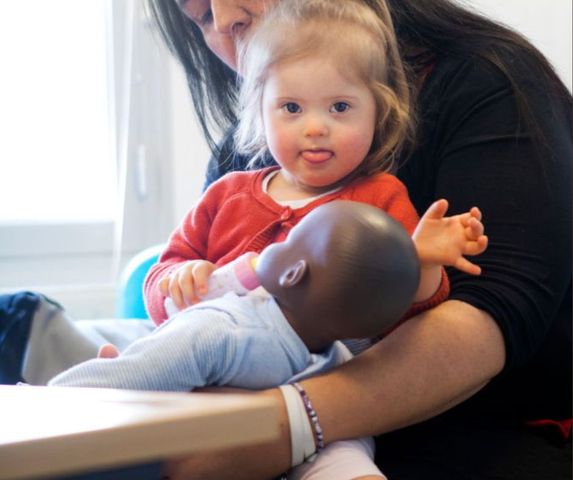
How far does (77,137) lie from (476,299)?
5.89ft

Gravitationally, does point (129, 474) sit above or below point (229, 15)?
below

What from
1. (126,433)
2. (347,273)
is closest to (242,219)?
(347,273)

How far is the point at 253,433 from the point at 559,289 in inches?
27.1

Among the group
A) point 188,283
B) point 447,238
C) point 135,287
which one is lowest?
point 135,287

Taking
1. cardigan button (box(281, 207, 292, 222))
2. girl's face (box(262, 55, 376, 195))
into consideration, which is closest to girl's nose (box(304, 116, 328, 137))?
girl's face (box(262, 55, 376, 195))

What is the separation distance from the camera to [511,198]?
104 centimetres

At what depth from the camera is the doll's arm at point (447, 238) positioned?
2.98ft

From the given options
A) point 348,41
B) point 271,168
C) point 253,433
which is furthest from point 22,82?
point 253,433

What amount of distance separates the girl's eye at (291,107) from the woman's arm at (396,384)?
0.99 feet

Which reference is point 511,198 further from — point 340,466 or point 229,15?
point 229,15

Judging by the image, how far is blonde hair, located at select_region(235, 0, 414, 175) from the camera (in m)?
1.06

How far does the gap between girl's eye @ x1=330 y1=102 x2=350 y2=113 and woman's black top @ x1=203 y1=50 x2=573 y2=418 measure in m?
0.14

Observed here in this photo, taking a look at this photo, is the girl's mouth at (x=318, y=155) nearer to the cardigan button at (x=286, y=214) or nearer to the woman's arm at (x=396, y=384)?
the cardigan button at (x=286, y=214)

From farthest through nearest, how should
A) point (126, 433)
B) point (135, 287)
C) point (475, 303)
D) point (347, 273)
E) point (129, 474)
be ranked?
Result: 1. point (135, 287)
2. point (475, 303)
3. point (347, 273)
4. point (129, 474)
5. point (126, 433)
